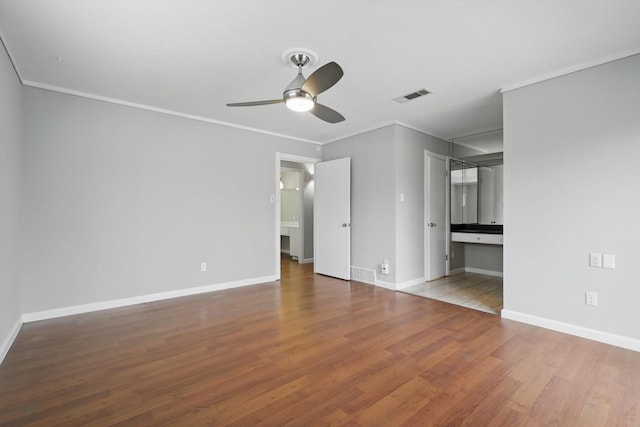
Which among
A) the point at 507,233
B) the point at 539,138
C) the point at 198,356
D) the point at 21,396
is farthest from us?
the point at 507,233

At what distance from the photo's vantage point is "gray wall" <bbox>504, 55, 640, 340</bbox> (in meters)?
2.52

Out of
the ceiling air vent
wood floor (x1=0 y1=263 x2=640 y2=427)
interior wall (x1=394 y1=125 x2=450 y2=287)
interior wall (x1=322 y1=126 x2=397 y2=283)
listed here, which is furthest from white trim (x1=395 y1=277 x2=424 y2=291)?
the ceiling air vent


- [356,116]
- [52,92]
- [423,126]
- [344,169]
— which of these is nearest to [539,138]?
[423,126]

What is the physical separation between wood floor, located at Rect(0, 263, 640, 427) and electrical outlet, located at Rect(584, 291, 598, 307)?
14.1 inches

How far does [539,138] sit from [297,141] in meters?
3.55

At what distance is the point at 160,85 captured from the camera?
3152 millimetres

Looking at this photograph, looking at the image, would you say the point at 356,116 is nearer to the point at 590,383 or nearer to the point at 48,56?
the point at 48,56

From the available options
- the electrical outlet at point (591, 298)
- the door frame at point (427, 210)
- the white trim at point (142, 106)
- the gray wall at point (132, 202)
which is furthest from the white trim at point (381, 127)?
the electrical outlet at point (591, 298)

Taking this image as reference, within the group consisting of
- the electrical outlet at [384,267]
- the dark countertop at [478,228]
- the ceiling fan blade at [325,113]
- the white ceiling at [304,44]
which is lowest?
the electrical outlet at [384,267]

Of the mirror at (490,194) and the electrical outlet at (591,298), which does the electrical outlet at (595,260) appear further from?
the mirror at (490,194)

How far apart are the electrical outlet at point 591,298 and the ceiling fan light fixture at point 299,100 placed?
9.84 ft

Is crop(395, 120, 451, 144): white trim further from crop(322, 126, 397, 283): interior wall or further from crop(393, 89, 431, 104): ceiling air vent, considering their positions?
crop(393, 89, 431, 104): ceiling air vent

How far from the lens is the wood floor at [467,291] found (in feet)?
12.1

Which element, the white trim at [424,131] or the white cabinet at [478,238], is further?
the white cabinet at [478,238]
